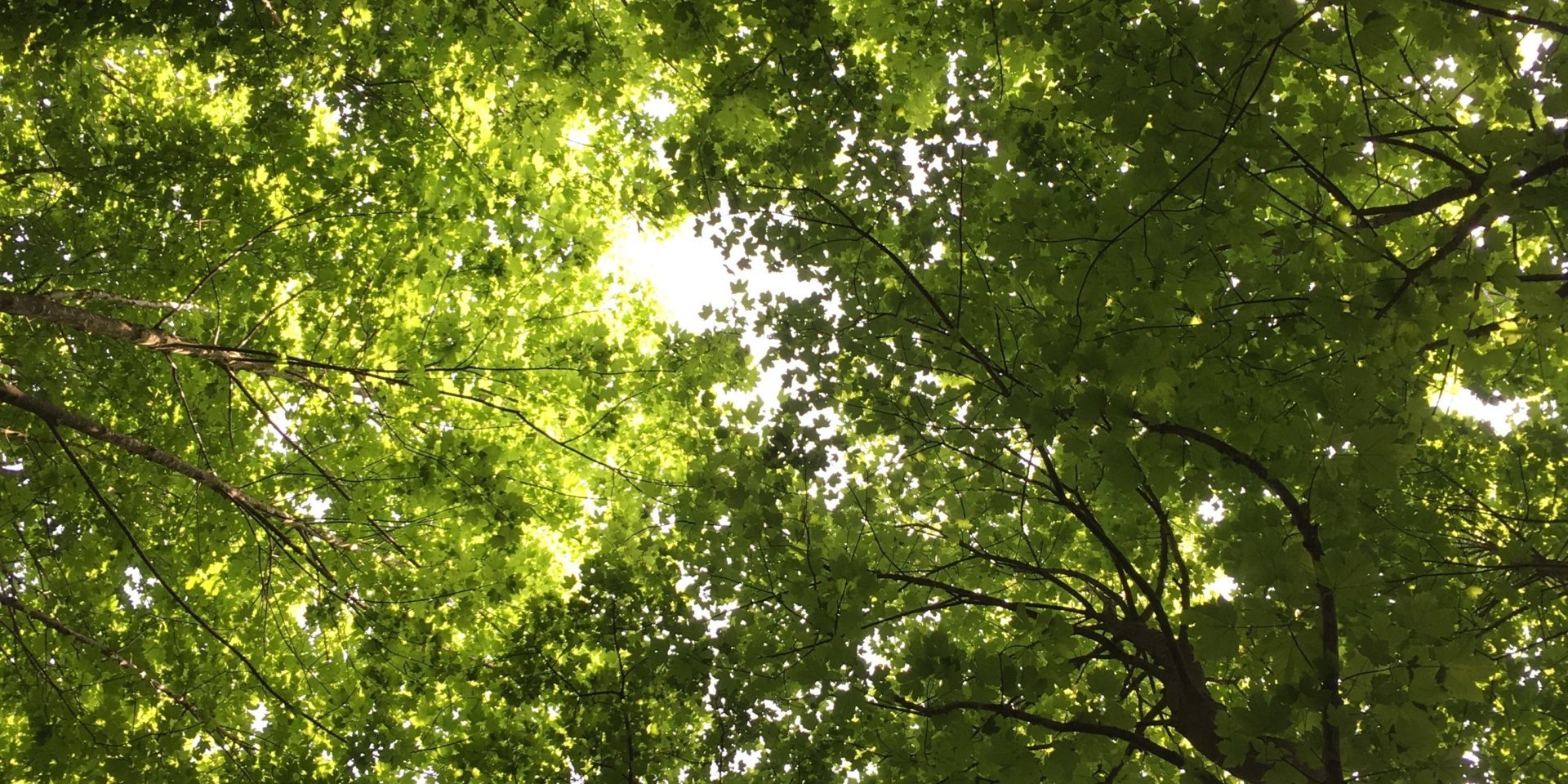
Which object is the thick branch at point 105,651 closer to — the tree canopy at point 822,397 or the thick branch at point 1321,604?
the tree canopy at point 822,397

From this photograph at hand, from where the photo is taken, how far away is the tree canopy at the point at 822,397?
8.02 ft

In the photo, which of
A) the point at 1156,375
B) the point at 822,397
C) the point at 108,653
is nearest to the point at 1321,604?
the point at 1156,375

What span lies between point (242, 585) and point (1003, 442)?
5.59m

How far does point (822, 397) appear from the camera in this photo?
12.1 ft

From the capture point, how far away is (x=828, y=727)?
3703mm

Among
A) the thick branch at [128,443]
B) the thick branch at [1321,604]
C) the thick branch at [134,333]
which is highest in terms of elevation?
the thick branch at [134,333]

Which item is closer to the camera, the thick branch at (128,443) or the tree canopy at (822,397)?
the tree canopy at (822,397)

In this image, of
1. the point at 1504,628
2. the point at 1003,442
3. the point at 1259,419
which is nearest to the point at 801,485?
the point at 1003,442

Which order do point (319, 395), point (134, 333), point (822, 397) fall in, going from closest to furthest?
1. point (822, 397)
2. point (134, 333)
3. point (319, 395)

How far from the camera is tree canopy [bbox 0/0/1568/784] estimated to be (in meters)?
2.44

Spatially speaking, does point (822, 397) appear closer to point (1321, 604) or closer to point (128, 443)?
point (1321, 604)

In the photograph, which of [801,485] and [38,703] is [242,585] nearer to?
[38,703]

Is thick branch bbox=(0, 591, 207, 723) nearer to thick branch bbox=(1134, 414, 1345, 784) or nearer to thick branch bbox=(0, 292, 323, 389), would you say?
thick branch bbox=(0, 292, 323, 389)

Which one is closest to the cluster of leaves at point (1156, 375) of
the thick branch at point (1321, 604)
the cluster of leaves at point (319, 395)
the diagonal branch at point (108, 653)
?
the thick branch at point (1321, 604)
